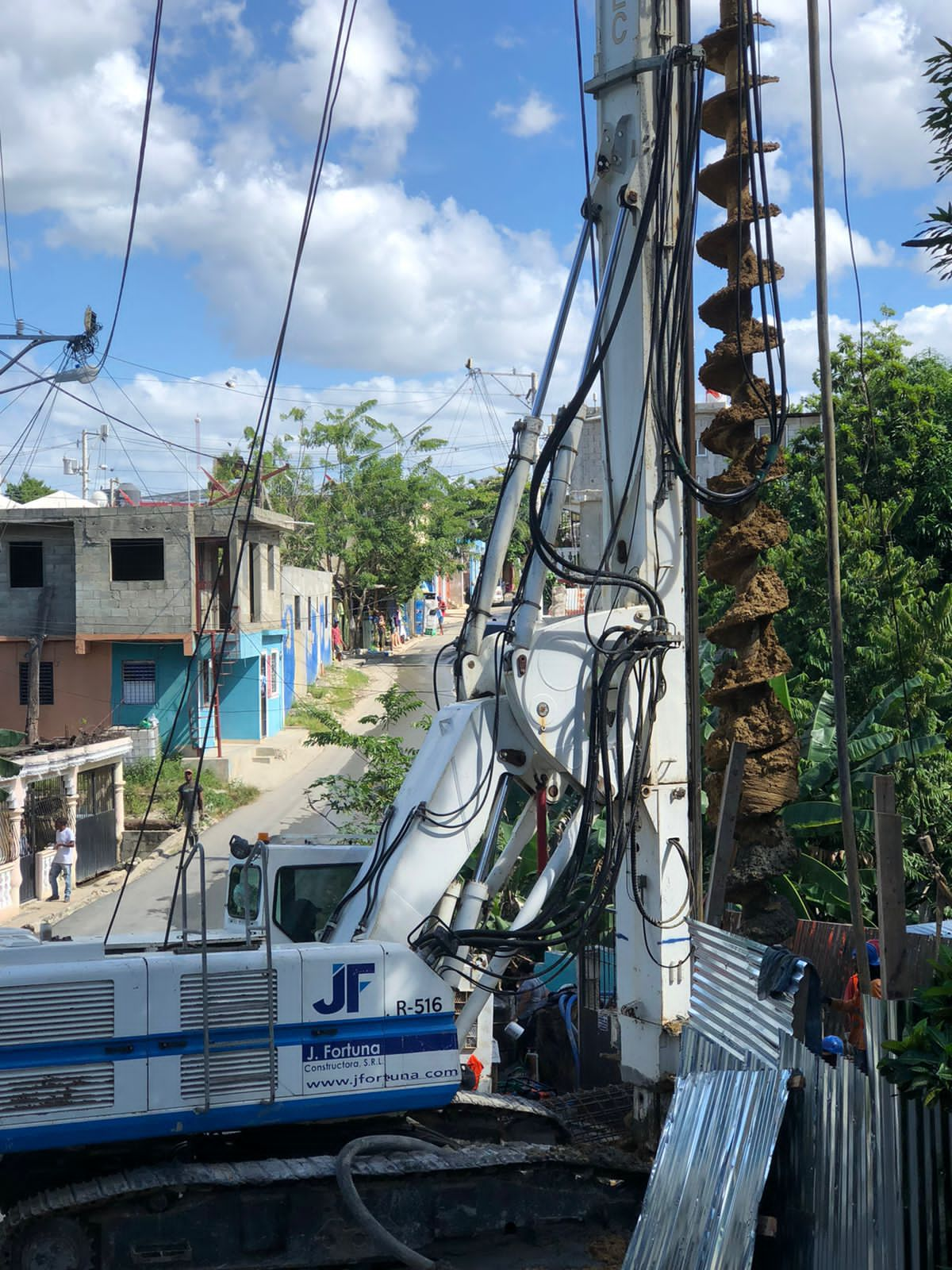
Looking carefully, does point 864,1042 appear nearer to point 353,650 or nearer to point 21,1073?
point 21,1073

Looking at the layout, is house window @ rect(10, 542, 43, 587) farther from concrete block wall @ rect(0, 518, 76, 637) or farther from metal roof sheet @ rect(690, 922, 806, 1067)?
metal roof sheet @ rect(690, 922, 806, 1067)

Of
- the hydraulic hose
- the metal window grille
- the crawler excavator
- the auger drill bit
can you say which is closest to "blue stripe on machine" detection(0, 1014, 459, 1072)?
the crawler excavator

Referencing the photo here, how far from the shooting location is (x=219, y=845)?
27.5 metres

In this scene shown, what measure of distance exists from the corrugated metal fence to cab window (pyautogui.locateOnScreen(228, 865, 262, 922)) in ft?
11.4

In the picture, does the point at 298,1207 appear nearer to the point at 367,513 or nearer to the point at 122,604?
the point at 122,604

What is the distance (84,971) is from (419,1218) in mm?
2682

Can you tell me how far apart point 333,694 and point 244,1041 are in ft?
116

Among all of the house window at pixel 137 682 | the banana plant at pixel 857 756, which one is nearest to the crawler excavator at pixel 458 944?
the banana plant at pixel 857 756

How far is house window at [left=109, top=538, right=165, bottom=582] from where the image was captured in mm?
31859

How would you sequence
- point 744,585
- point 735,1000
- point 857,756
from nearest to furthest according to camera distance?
point 735,1000, point 744,585, point 857,756

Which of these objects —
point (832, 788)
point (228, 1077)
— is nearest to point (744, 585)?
point (832, 788)

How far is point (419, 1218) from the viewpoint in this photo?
7.88 meters

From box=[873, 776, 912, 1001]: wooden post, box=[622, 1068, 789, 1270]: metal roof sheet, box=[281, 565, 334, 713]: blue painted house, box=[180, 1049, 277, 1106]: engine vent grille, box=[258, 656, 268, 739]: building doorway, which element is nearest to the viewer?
box=[873, 776, 912, 1001]: wooden post

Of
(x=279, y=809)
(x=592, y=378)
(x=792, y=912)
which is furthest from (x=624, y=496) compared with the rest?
(x=279, y=809)
